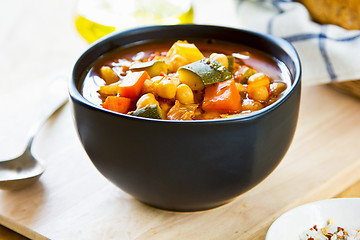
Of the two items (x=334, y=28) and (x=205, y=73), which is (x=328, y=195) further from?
Result: (x=334, y=28)

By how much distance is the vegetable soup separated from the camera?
60.0 inches

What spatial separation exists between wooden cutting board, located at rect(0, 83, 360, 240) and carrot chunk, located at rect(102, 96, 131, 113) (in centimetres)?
36

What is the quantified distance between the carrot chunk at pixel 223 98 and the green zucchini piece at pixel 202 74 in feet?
0.07

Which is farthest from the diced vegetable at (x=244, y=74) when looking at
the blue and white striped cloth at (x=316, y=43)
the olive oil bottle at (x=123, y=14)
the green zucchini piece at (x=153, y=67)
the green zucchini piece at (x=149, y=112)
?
the olive oil bottle at (x=123, y=14)

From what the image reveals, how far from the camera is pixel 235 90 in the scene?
156 centimetres

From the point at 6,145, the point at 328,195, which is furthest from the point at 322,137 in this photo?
the point at 6,145

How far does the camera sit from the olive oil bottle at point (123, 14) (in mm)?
2545

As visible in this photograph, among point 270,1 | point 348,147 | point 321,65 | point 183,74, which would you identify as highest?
point 183,74

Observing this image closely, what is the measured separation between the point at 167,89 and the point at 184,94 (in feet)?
0.17

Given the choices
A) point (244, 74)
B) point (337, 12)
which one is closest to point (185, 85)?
point (244, 74)

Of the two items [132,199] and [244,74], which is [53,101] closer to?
[132,199]

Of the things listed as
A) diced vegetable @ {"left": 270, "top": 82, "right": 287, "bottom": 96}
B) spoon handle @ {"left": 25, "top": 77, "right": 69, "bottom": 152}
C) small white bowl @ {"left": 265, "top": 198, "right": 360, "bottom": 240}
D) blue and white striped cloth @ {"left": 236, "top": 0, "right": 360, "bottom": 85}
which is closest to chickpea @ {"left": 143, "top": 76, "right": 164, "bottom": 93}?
diced vegetable @ {"left": 270, "top": 82, "right": 287, "bottom": 96}

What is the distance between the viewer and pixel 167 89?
5.02 feet

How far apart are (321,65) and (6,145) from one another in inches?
50.6
